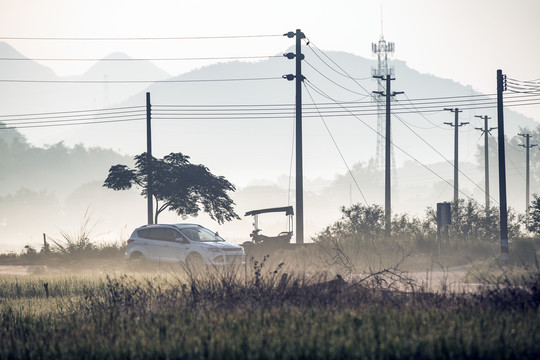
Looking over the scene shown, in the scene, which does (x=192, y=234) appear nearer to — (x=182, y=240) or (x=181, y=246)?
(x=182, y=240)

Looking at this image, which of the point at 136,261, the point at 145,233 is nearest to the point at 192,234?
the point at 145,233

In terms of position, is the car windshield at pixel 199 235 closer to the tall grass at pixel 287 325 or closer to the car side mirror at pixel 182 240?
the car side mirror at pixel 182 240

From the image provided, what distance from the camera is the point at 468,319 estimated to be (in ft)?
33.9

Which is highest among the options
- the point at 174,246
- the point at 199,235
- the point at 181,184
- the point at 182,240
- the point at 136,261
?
the point at 181,184

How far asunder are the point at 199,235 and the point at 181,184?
12895 millimetres

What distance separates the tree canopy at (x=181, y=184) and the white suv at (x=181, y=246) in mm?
11307

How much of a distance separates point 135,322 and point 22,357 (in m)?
1.98

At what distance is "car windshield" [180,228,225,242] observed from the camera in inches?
993

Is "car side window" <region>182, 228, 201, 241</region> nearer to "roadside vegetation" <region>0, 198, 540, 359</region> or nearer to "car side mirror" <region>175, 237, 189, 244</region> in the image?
"car side mirror" <region>175, 237, 189, 244</region>

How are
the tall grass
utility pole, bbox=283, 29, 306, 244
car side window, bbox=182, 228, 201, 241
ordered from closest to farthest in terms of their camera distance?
the tall grass
car side window, bbox=182, 228, 201, 241
utility pole, bbox=283, 29, 306, 244

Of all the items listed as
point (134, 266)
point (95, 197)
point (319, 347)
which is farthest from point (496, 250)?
point (95, 197)

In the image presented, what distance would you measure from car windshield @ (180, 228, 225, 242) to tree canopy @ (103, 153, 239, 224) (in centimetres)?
1199

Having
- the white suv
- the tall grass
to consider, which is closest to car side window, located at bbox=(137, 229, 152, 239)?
the white suv

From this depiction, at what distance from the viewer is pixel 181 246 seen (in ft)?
81.9
